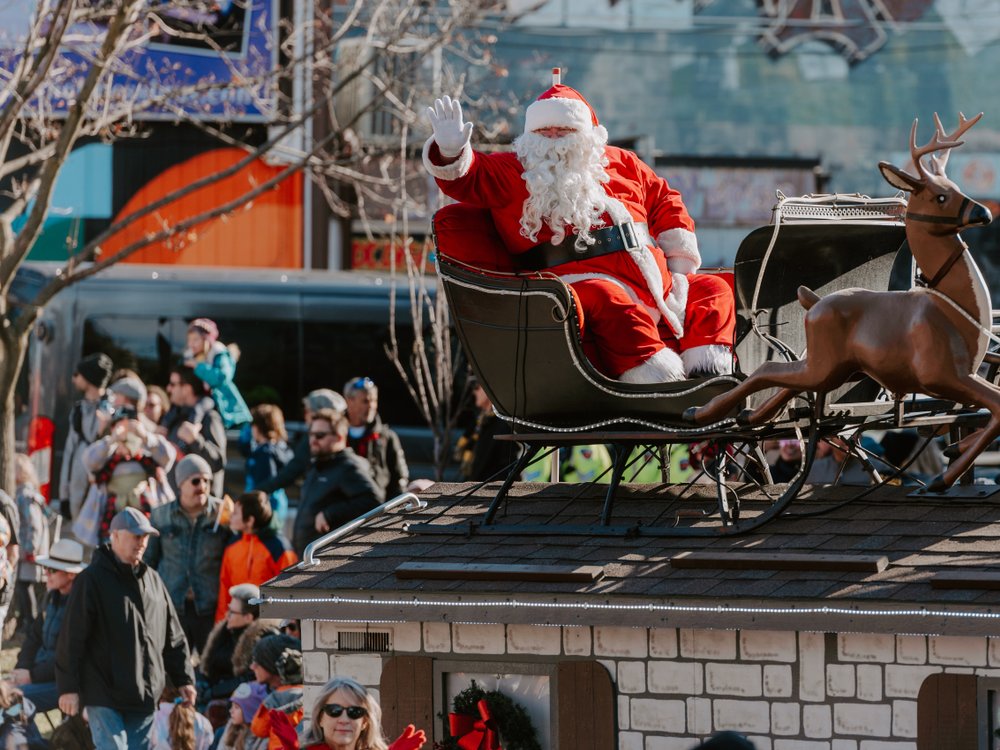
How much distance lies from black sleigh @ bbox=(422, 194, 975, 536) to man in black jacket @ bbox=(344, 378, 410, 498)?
4.22 meters

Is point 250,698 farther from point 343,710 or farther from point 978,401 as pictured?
point 978,401

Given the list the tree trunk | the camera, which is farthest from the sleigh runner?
the tree trunk

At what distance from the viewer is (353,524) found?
25.8ft

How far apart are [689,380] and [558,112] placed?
1354mm

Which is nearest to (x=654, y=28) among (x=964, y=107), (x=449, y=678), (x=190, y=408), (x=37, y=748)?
(x=964, y=107)

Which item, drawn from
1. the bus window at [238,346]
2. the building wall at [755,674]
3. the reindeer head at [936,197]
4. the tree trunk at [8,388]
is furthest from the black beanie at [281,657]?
the bus window at [238,346]

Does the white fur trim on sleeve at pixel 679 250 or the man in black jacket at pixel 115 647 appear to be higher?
the white fur trim on sleeve at pixel 679 250

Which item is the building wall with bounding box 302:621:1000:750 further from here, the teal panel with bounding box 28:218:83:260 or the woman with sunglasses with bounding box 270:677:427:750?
the teal panel with bounding box 28:218:83:260

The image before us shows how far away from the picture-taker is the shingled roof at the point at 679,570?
631 cm

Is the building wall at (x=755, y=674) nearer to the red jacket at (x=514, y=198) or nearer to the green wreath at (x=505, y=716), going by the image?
the green wreath at (x=505, y=716)

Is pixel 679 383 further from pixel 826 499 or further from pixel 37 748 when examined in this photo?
pixel 37 748

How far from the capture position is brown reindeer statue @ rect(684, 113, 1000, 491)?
251 inches

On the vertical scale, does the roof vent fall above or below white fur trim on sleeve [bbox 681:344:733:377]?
below

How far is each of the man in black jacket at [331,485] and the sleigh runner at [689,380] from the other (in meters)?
3.13
